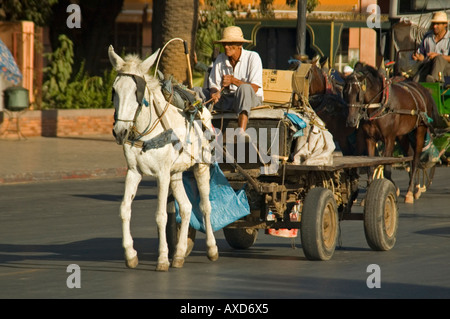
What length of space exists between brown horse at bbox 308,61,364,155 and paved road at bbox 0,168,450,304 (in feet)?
5.42

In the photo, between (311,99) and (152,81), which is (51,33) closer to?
(311,99)

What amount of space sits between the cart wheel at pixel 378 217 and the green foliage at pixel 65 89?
17.3 meters

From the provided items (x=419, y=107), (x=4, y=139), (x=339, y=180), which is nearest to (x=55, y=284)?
(x=339, y=180)

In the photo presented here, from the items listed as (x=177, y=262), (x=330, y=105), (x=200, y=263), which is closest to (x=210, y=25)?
(x=330, y=105)

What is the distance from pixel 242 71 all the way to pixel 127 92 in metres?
2.15

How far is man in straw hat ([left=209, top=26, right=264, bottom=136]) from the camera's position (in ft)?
37.6

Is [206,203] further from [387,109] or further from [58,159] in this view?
[58,159]

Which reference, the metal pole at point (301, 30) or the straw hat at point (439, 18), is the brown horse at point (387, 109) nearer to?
the straw hat at point (439, 18)

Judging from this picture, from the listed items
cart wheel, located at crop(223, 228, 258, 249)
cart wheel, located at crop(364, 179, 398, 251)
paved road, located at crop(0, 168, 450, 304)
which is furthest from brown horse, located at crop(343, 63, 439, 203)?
cart wheel, located at crop(223, 228, 258, 249)

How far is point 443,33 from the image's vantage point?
1839 centimetres

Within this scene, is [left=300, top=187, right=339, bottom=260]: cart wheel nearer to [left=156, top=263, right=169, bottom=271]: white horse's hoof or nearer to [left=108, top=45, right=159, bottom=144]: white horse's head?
[left=156, top=263, right=169, bottom=271]: white horse's hoof

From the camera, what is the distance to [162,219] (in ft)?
33.3

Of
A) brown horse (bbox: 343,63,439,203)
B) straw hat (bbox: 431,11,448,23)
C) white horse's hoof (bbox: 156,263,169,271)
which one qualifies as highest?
straw hat (bbox: 431,11,448,23)
